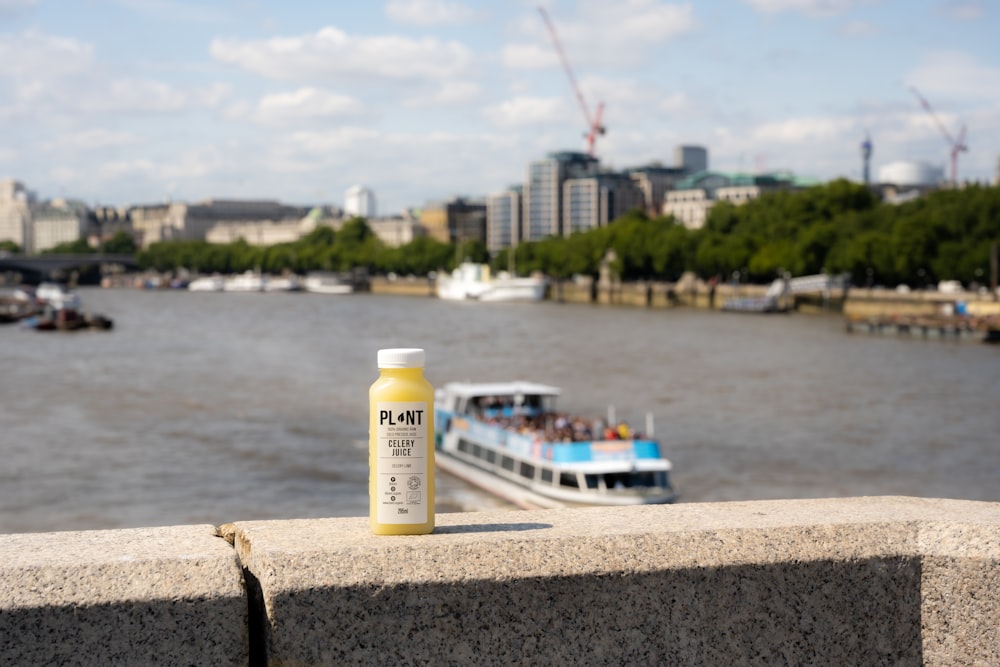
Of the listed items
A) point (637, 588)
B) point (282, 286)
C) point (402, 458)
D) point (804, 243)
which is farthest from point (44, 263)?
point (637, 588)

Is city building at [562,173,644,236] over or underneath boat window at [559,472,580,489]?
over

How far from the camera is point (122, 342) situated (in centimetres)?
6178

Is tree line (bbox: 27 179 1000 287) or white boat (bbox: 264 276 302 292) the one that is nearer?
tree line (bbox: 27 179 1000 287)

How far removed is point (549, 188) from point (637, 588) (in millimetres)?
194061

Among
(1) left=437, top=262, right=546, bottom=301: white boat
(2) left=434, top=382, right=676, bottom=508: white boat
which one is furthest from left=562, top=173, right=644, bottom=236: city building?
(2) left=434, top=382, right=676, bottom=508: white boat

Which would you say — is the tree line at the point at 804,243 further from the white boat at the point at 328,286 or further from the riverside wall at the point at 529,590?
the riverside wall at the point at 529,590

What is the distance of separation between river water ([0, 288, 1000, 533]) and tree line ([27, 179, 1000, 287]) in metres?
17.7

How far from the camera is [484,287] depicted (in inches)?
4781

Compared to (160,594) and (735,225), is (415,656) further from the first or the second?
(735,225)

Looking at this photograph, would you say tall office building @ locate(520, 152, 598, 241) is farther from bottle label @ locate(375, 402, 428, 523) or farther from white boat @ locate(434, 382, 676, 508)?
bottle label @ locate(375, 402, 428, 523)

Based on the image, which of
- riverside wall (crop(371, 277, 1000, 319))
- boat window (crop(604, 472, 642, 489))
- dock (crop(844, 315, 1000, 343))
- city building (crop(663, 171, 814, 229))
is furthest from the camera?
city building (crop(663, 171, 814, 229))

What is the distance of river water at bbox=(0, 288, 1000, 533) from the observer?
23.1 metres

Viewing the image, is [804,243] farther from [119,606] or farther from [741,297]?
[119,606]

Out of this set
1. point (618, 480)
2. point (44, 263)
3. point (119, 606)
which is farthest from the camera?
point (44, 263)
